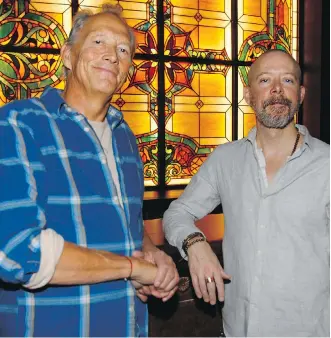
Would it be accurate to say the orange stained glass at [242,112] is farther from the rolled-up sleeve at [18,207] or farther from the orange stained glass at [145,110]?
the rolled-up sleeve at [18,207]

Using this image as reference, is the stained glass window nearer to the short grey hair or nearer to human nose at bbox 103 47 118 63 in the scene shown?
the short grey hair

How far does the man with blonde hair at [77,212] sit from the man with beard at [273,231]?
0.78 feet

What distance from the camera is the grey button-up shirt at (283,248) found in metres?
1.36

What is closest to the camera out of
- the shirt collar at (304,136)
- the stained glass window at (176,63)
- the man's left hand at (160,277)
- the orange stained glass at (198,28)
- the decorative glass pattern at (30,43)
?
the man's left hand at (160,277)

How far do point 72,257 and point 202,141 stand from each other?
3.33 metres

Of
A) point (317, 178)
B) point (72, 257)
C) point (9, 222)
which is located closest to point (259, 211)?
point (317, 178)

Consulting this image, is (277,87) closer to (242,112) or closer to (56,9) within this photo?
(56,9)

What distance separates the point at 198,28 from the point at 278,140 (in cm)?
295

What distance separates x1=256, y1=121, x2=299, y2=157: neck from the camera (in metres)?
1.51

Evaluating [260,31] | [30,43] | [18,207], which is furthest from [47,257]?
[260,31]

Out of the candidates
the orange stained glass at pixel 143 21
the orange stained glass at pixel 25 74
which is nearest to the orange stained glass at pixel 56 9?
the orange stained glass at pixel 25 74

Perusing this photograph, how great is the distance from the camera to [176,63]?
412 cm

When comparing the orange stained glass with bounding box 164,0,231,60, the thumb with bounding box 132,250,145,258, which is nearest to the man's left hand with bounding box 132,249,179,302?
the thumb with bounding box 132,250,145,258

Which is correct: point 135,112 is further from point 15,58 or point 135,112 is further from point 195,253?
point 195,253
